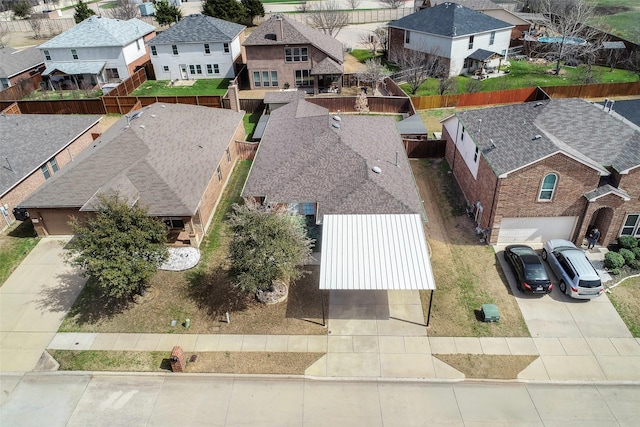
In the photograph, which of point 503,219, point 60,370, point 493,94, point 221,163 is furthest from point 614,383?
point 493,94

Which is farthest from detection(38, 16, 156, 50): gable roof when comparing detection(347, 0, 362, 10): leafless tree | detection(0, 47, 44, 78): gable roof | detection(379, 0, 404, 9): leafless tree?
detection(379, 0, 404, 9): leafless tree

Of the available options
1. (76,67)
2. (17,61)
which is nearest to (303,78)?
(76,67)

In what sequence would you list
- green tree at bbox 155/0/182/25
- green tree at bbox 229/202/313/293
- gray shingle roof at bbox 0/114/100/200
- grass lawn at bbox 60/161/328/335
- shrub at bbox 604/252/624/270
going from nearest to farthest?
1. green tree at bbox 229/202/313/293
2. grass lawn at bbox 60/161/328/335
3. shrub at bbox 604/252/624/270
4. gray shingle roof at bbox 0/114/100/200
5. green tree at bbox 155/0/182/25

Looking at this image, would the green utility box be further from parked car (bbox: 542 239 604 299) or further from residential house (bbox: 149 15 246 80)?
residential house (bbox: 149 15 246 80)

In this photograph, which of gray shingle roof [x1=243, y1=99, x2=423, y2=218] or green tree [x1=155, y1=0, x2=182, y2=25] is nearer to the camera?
gray shingle roof [x1=243, y1=99, x2=423, y2=218]

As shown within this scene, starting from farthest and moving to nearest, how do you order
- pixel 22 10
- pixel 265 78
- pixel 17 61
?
pixel 22 10, pixel 17 61, pixel 265 78

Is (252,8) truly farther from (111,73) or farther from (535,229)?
(535,229)

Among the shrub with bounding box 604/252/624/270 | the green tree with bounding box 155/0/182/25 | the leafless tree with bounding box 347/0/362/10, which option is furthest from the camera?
the leafless tree with bounding box 347/0/362/10
